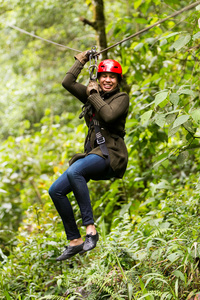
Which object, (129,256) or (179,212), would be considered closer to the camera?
(129,256)

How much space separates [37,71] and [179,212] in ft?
28.0

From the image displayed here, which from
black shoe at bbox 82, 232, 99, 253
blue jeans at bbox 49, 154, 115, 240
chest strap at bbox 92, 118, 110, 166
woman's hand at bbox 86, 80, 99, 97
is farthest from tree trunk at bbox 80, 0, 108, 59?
black shoe at bbox 82, 232, 99, 253

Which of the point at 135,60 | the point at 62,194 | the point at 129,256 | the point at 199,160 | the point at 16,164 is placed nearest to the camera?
the point at 62,194

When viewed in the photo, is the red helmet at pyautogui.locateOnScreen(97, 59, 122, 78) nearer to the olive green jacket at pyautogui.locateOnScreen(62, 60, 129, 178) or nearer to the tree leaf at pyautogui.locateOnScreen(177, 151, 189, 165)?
the olive green jacket at pyautogui.locateOnScreen(62, 60, 129, 178)

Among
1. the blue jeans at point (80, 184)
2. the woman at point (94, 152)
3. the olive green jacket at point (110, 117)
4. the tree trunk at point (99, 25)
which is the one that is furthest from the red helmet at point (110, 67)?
the tree trunk at point (99, 25)

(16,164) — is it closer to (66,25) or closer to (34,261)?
(34,261)

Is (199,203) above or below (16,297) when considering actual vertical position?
above

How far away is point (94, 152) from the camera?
10.0ft

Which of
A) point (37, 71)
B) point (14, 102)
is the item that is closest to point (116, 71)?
point (14, 102)

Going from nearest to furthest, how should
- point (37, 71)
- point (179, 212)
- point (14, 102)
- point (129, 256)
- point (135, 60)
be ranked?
1. point (129, 256)
2. point (179, 212)
3. point (135, 60)
4. point (14, 102)
5. point (37, 71)

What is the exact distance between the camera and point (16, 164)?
6973mm

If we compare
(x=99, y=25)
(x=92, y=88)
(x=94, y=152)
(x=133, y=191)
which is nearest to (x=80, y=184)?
(x=94, y=152)

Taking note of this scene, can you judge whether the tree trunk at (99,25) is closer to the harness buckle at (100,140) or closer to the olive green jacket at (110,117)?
the olive green jacket at (110,117)

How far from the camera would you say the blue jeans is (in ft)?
9.80
